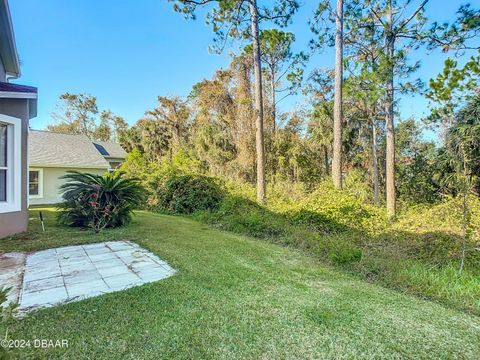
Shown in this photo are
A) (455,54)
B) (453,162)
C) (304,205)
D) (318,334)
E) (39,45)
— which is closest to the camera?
(318,334)

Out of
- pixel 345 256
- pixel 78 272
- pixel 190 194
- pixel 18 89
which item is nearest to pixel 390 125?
pixel 345 256

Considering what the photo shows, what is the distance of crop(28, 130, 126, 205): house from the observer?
1260 cm

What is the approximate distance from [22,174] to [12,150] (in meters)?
0.51

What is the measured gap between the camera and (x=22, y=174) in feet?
18.2

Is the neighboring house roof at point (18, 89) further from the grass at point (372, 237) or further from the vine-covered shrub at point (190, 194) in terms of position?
the vine-covered shrub at point (190, 194)

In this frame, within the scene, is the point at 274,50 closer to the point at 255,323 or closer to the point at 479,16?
the point at 479,16

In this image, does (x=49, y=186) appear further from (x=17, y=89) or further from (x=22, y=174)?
(x=17, y=89)

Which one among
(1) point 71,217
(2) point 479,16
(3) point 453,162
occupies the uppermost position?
(2) point 479,16

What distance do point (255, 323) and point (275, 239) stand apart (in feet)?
13.1

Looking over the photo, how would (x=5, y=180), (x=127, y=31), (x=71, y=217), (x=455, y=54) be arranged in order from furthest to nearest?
(x=127, y=31) < (x=71, y=217) < (x=455, y=54) < (x=5, y=180)

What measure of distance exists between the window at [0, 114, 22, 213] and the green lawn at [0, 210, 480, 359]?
161 inches

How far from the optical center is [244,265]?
4074mm

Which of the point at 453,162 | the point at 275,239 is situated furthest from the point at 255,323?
the point at 453,162

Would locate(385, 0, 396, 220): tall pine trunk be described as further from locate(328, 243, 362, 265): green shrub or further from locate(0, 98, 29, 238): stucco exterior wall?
locate(0, 98, 29, 238): stucco exterior wall
